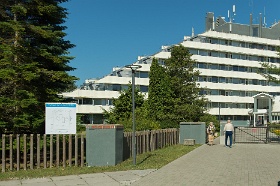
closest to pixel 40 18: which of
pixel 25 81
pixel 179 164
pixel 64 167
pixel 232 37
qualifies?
pixel 25 81

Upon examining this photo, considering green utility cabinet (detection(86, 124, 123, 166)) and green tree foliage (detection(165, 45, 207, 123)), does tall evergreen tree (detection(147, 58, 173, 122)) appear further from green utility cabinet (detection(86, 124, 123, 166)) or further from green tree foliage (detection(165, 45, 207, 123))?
green utility cabinet (detection(86, 124, 123, 166))

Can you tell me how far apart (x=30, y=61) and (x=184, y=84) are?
2301 centimetres

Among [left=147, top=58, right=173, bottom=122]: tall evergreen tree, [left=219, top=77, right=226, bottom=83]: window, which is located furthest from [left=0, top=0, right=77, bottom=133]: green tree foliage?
[left=219, top=77, right=226, bottom=83]: window

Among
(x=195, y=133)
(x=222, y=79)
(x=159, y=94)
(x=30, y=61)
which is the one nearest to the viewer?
(x=30, y=61)

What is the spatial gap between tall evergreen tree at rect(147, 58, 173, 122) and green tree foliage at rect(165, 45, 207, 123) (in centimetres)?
186

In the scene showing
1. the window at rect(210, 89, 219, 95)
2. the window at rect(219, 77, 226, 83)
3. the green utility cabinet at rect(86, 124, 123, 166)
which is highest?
the window at rect(219, 77, 226, 83)

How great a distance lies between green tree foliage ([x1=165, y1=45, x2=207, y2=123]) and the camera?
3388 centimetres

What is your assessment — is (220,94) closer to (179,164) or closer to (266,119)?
(266,119)

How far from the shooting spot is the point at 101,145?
503 inches

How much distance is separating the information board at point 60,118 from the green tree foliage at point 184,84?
70.0ft

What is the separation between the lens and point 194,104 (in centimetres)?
3509

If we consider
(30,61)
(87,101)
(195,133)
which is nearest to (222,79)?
(87,101)

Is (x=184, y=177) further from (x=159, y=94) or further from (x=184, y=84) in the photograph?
(x=184, y=84)

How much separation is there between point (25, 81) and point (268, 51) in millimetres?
74117
